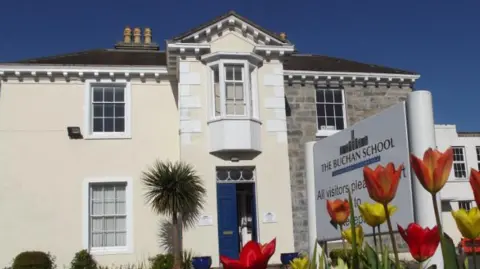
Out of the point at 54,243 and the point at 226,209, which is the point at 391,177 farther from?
the point at 54,243

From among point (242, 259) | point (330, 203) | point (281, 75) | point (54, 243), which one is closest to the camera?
point (242, 259)

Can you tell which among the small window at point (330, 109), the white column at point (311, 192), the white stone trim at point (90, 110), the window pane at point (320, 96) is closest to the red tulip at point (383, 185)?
the white column at point (311, 192)

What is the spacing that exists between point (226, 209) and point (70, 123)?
5430mm

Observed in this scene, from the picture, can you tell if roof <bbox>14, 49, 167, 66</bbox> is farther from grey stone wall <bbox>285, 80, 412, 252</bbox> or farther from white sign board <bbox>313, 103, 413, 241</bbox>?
white sign board <bbox>313, 103, 413, 241</bbox>

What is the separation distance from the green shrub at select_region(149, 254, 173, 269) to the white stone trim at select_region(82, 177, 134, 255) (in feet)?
3.56

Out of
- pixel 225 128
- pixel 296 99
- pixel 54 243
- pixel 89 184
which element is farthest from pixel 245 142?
pixel 54 243

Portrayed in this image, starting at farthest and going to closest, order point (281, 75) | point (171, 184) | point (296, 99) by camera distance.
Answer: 1. point (296, 99)
2. point (281, 75)
3. point (171, 184)

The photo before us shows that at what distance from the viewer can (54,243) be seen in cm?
1622

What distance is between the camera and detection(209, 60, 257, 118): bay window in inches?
648

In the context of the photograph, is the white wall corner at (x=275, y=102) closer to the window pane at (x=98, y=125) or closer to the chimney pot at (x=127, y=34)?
the window pane at (x=98, y=125)

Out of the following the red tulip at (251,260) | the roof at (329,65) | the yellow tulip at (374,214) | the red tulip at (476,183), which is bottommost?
the red tulip at (251,260)

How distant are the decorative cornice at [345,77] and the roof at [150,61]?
0.26m

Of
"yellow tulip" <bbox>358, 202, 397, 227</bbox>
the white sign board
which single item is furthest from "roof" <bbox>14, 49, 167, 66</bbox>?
"yellow tulip" <bbox>358, 202, 397, 227</bbox>

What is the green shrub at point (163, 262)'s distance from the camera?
15613mm
